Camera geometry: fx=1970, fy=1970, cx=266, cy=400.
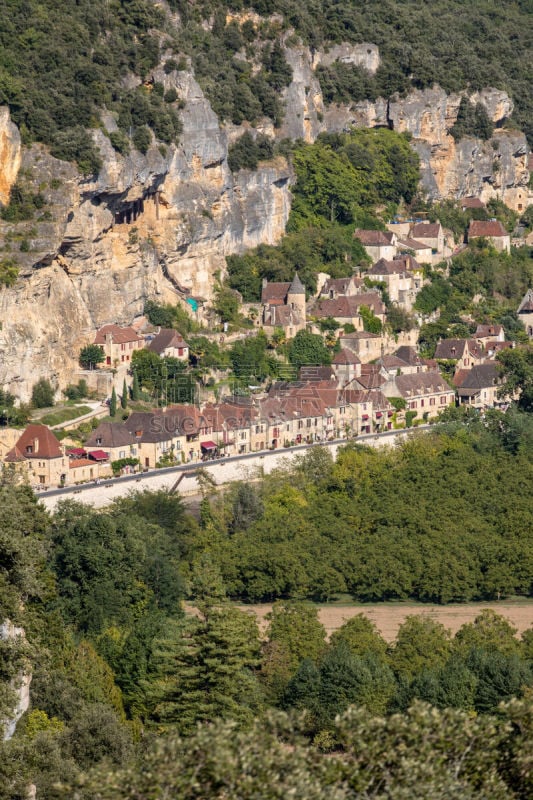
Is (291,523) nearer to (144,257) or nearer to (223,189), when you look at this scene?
(144,257)

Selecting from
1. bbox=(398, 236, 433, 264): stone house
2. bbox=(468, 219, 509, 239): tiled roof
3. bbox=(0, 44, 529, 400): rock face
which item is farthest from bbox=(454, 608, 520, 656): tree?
bbox=(468, 219, 509, 239): tiled roof

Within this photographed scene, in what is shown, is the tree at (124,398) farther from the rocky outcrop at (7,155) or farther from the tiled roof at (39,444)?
the rocky outcrop at (7,155)

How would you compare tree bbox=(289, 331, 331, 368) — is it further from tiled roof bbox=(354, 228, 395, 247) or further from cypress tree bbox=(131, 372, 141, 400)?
tiled roof bbox=(354, 228, 395, 247)

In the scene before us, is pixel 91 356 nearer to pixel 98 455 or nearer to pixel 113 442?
pixel 113 442

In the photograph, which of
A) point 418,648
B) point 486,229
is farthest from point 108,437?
point 486,229

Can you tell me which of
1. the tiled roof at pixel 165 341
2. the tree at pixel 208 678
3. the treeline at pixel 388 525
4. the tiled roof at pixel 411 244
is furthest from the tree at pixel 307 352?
the tree at pixel 208 678

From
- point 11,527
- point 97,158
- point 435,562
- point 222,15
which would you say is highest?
point 222,15

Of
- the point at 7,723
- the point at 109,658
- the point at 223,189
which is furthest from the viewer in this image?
the point at 223,189

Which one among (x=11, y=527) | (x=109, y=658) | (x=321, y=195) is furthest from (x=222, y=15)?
(x=11, y=527)
